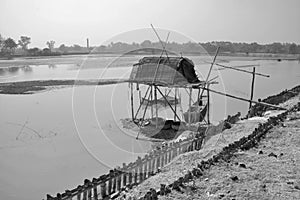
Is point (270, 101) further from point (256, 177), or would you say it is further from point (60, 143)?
point (60, 143)

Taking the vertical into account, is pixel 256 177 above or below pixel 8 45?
below

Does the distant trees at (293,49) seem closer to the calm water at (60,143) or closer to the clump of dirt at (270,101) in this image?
the clump of dirt at (270,101)

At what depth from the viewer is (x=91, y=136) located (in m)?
9.66

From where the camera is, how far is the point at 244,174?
5.78 metres

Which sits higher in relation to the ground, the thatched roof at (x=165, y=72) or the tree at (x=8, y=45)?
the tree at (x=8, y=45)

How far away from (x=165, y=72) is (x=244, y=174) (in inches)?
205

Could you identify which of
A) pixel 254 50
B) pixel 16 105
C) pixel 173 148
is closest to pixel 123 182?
pixel 173 148

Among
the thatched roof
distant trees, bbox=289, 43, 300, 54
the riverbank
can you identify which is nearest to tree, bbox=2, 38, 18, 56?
the thatched roof

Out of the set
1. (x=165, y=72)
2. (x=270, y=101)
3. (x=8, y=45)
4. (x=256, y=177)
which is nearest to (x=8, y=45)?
(x=8, y=45)

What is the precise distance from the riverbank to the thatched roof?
8.59 feet

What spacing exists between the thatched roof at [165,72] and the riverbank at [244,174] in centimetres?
262

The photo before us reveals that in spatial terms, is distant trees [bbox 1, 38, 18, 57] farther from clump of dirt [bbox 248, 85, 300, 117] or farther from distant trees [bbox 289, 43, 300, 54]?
distant trees [bbox 289, 43, 300, 54]

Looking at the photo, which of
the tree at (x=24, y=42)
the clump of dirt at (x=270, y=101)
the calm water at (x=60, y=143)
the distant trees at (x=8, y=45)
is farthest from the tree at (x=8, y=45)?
the clump of dirt at (x=270, y=101)

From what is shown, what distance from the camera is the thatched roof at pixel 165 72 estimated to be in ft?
33.0
